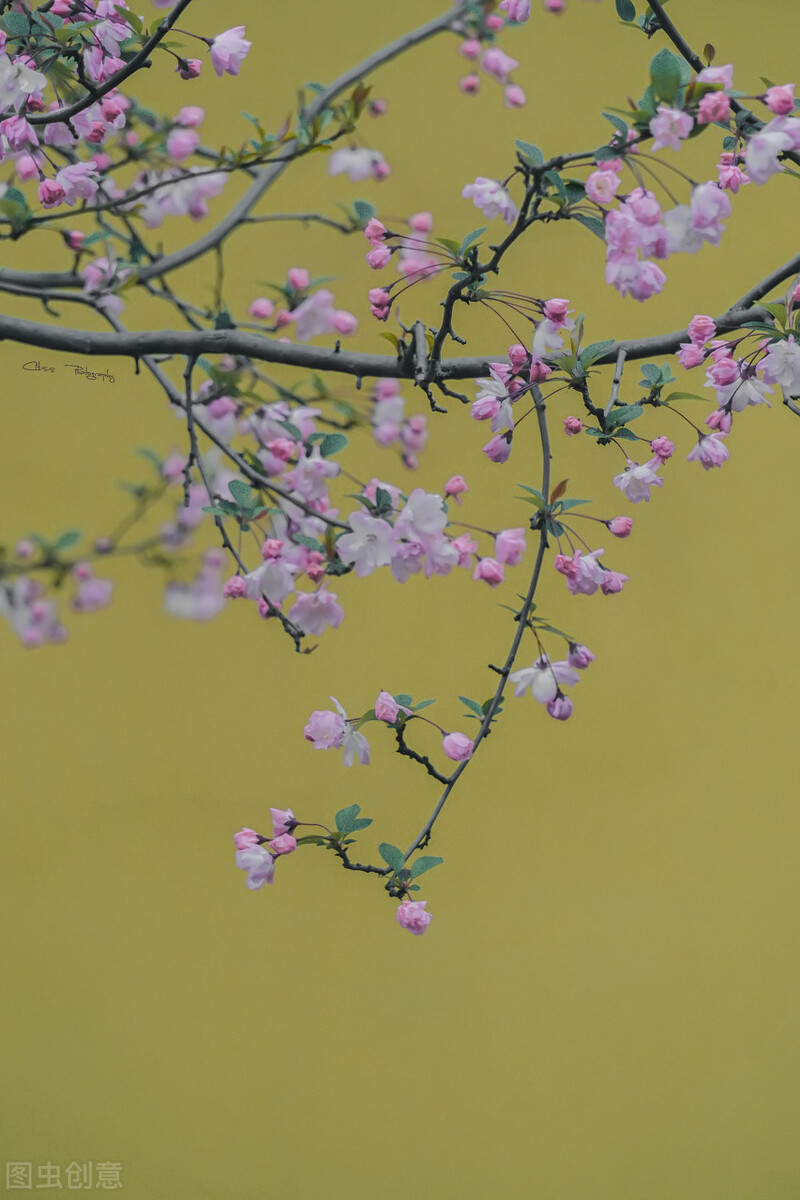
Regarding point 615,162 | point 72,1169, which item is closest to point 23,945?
point 72,1169

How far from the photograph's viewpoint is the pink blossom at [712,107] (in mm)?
942

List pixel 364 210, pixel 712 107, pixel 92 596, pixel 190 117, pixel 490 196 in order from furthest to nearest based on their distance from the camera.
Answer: pixel 92 596 → pixel 190 117 → pixel 364 210 → pixel 490 196 → pixel 712 107

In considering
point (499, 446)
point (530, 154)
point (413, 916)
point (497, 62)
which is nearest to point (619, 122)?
point (530, 154)

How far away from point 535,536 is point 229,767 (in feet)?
2.34

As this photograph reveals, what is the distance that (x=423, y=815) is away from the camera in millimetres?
1878

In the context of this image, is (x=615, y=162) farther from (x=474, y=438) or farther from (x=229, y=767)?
(x=229, y=767)

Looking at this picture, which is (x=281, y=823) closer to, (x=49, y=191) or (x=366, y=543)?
(x=366, y=543)

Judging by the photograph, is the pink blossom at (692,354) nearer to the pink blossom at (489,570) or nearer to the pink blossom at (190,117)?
the pink blossom at (489,570)

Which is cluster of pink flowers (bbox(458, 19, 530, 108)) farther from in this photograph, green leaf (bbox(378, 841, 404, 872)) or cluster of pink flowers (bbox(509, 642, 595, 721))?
green leaf (bbox(378, 841, 404, 872))

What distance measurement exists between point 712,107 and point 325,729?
0.85m

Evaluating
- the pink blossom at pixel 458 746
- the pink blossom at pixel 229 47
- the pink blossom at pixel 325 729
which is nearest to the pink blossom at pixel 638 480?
the pink blossom at pixel 458 746

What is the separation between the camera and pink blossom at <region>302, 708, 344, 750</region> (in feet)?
4.48

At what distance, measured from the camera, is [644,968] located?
1936 mm

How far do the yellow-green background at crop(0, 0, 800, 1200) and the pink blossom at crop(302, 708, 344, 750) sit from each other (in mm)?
499
